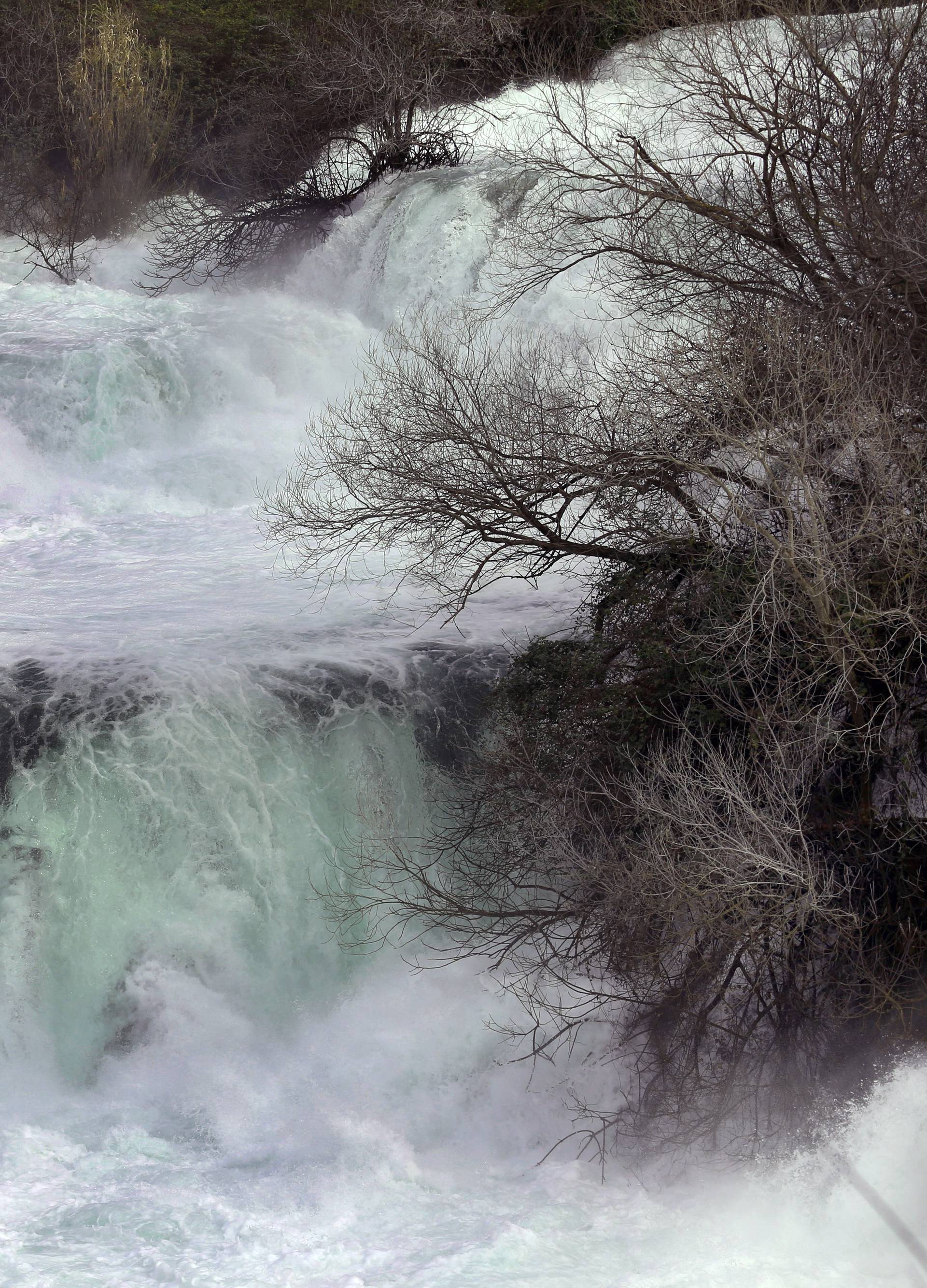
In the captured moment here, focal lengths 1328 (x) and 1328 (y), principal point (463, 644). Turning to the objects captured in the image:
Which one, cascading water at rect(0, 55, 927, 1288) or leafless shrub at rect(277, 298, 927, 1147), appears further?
leafless shrub at rect(277, 298, 927, 1147)

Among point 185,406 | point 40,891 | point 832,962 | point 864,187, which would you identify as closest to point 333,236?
point 185,406

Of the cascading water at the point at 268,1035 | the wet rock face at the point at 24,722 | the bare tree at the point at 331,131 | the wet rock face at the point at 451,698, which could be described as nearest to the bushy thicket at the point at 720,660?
the wet rock face at the point at 451,698

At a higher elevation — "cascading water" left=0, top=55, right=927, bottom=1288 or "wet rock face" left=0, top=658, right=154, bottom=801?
"wet rock face" left=0, top=658, right=154, bottom=801

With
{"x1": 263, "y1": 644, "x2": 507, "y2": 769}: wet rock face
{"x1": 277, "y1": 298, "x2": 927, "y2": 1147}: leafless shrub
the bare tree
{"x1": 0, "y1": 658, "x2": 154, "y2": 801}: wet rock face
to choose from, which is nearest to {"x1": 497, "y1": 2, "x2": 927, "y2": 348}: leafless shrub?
{"x1": 277, "y1": 298, "x2": 927, "y2": 1147}: leafless shrub

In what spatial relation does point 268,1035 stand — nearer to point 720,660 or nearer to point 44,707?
point 44,707

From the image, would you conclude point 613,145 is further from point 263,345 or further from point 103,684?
point 103,684

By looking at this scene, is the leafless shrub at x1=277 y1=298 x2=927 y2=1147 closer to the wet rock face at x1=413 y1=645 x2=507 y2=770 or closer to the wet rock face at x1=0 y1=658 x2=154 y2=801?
the wet rock face at x1=413 y1=645 x2=507 y2=770
